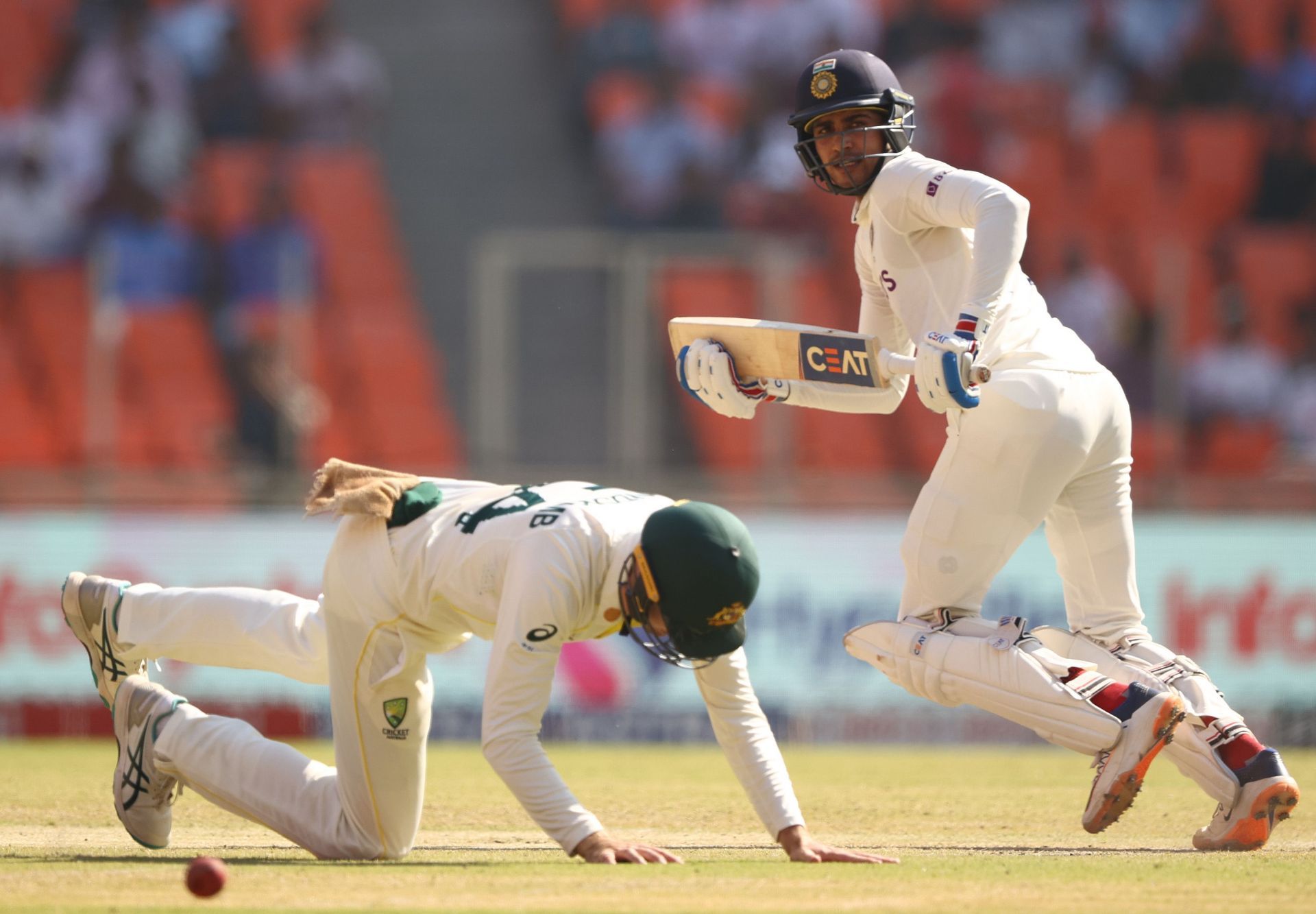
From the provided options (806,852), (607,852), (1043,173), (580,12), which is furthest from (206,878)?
(580,12)

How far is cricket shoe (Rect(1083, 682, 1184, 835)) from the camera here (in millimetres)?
5332

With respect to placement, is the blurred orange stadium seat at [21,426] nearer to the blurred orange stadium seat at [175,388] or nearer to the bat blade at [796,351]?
the blurred orange stadium seat at [175,388]

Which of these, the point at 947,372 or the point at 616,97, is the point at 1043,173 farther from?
the point at 947,372

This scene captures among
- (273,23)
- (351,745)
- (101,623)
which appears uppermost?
(273,23)

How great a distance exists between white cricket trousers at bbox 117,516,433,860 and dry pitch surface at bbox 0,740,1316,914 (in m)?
0.12

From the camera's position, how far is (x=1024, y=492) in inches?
226

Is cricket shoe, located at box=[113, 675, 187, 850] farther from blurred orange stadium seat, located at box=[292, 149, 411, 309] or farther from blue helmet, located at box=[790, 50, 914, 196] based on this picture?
blurred orange stadium seat, located at box=[292, 149, 411, 309]

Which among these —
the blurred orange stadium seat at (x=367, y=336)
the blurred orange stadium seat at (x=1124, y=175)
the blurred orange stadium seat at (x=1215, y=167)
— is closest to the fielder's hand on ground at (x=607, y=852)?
the blurred orange stadium seat at (x=367, y=336)

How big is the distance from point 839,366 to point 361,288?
8377mm

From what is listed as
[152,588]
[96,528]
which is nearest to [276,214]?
[96,528]

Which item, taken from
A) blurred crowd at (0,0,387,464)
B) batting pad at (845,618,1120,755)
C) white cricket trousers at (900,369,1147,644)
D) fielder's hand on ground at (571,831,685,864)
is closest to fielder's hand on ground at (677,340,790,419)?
white cricket trousers at (900,369,1147,644)

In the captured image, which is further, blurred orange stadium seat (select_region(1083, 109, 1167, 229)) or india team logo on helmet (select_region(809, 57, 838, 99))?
blurred orange stadium seat (select_region(1083, 109, 1167, 229))

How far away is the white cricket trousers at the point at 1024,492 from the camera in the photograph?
5.71 meters

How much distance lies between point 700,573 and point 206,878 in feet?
4.51
